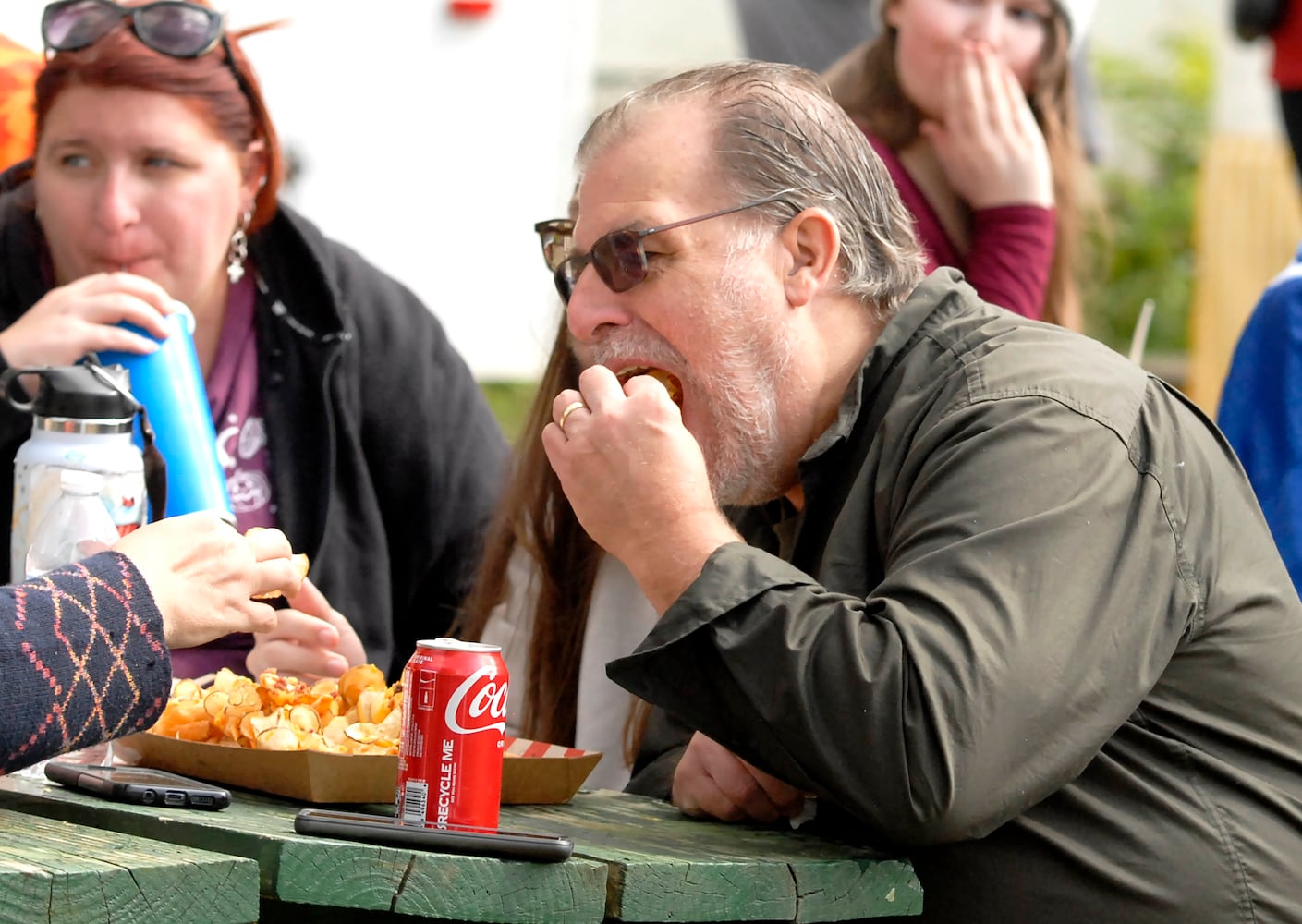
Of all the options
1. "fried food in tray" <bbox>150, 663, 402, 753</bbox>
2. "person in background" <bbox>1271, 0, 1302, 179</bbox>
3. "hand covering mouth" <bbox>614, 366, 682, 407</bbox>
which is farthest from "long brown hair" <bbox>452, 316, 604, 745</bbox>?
"person in background" <bbox>1271, 0, 1302, 179</bbox>

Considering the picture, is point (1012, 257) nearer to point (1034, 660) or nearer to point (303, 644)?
point (303, 644)

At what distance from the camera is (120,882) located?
1.52 meters

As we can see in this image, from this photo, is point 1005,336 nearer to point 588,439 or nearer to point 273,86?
point 588,439

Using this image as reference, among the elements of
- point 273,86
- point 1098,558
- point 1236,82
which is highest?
point 1236,82

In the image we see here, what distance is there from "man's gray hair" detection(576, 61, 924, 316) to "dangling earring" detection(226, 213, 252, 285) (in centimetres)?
113

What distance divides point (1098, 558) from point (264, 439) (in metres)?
2.00

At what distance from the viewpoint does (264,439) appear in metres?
3.54

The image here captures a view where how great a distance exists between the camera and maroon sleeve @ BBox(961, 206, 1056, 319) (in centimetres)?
371

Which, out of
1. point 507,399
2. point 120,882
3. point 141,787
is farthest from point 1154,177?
point 120,882

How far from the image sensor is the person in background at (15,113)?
375 cm

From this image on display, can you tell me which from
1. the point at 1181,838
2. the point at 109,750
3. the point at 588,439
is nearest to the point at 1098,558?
the point at 1181,838

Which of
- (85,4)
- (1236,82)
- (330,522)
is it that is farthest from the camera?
(1236,82)

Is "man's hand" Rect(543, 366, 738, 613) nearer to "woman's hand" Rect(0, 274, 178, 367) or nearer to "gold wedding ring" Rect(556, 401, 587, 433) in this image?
"gold wedding ring" Rect(556, 401, 587, 433)

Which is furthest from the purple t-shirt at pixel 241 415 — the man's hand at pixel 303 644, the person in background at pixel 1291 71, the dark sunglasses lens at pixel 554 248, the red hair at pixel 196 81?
the person in background at pixel 1291 71
